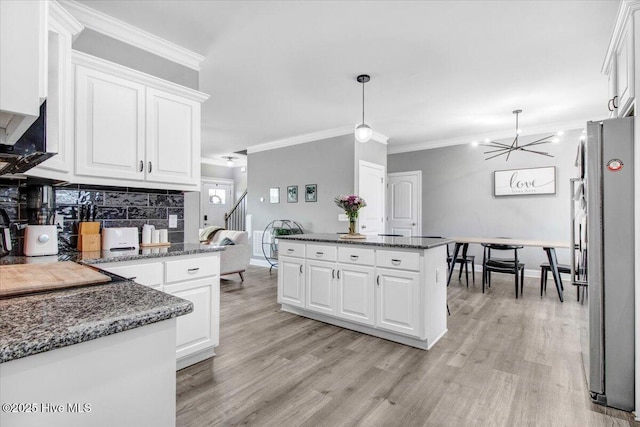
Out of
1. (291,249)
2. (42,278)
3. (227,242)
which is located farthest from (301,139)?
(42,278)

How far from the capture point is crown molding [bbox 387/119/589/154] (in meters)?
5.23

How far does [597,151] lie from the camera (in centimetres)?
196

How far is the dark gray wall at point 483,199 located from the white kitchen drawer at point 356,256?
4081 mm

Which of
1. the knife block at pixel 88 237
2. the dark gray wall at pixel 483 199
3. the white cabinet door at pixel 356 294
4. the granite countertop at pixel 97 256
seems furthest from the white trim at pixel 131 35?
the dark gray wall at pixel 483 199

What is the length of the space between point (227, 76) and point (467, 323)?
3.65 m

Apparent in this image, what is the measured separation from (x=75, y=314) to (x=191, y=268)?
153cm

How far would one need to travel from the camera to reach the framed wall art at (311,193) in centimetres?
592

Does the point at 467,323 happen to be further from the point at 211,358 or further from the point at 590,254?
the point at 211,358

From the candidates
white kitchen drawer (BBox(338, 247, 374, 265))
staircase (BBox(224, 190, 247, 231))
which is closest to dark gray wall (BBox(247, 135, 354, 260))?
staircase (BBox(224, 190, 247, 231))

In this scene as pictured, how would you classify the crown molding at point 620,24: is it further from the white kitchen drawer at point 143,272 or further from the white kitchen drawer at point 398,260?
the white kitchen drawer at point 143,272

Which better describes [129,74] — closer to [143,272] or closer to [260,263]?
[143,272]

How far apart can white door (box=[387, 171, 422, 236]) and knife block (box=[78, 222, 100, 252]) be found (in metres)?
5.83

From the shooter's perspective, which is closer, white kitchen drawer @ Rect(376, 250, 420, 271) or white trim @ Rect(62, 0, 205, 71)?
white trim @ Rect(62, 0, 205, 71)

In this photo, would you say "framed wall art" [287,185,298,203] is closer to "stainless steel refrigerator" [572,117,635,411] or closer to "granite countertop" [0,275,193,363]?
"stainless steel refrigerator" [572,117,635,411]
